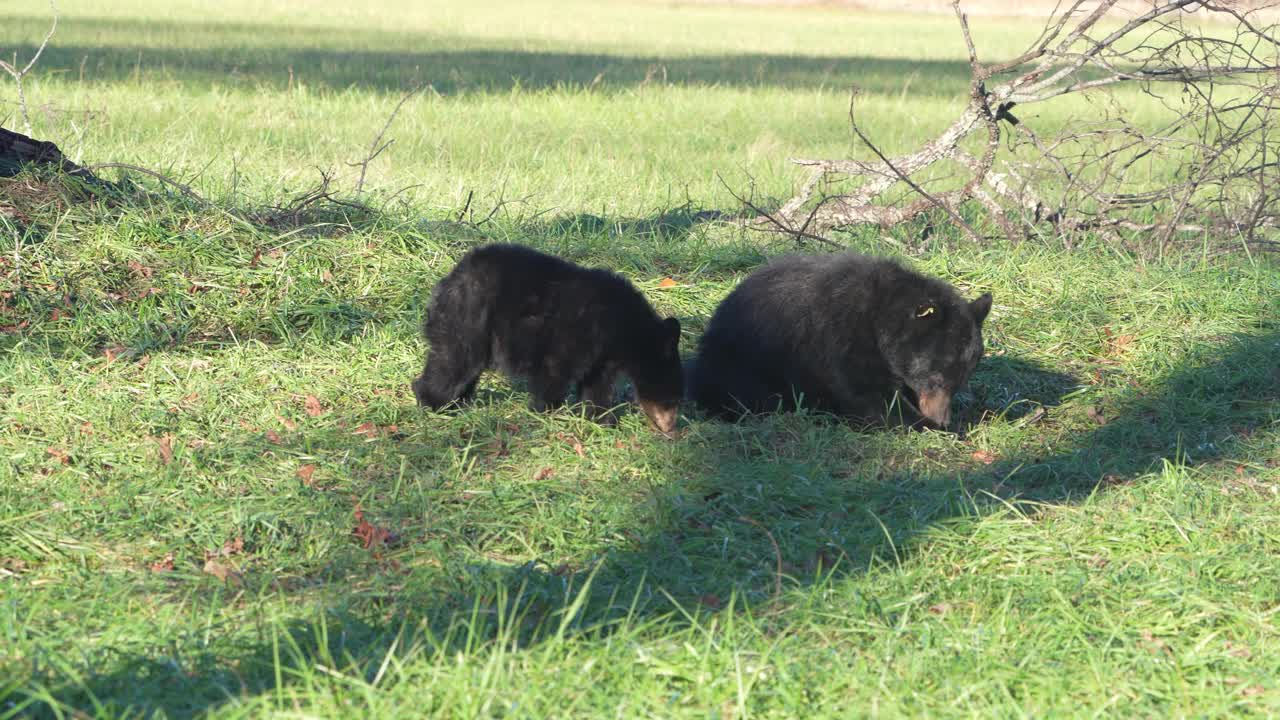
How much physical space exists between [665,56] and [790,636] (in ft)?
86.8

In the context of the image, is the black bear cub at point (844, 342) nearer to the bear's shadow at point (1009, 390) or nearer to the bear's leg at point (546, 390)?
the bear's shadow at point (1009, 390)

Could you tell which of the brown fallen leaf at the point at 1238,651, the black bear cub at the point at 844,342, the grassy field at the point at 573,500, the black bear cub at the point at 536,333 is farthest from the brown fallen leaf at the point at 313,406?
the brown fallen leaf at the point at 1238,651

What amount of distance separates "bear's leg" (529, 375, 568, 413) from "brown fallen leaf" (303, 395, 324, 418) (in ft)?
3.37

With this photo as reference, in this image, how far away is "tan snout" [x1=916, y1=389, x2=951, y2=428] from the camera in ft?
19.1

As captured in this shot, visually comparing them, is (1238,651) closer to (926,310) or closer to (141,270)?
(926,310)

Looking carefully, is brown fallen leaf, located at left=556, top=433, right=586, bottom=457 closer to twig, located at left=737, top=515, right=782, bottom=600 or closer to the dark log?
twig, located at left=737, top=515, right=782, bottom=600

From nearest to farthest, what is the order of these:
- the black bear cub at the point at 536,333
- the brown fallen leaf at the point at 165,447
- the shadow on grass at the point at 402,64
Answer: the brown fallen leaf at the point at 165,447
the black bear cub at the point at 536,333
the shadow on grass at the point at 402,64

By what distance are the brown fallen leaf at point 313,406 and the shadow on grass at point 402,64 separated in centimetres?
1056

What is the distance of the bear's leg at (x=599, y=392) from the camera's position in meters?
5.93

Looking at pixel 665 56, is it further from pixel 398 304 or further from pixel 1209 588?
pixel 1209 588

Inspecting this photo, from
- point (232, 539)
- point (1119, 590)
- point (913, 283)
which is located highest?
point (913, 283)

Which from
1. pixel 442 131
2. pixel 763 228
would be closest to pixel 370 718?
pixel 763 228

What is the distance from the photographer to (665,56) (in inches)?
1137

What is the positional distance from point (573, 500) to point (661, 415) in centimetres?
122
